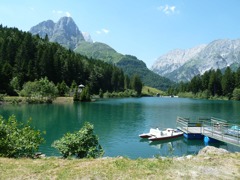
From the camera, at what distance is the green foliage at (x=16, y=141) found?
1656cm

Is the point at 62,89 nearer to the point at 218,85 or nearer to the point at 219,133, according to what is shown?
the point at 219,133

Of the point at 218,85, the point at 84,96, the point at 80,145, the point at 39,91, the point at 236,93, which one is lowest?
the point at 80,145

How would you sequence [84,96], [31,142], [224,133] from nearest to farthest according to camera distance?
1. [31,142]
2. [224,133]
3. [84,96]

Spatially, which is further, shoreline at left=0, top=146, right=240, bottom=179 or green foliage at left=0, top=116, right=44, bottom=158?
green foliage at left=0, top=116, right=44, bottom=158

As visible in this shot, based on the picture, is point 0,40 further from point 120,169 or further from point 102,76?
point 120,169

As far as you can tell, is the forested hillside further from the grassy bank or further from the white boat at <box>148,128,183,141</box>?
the grassy bank

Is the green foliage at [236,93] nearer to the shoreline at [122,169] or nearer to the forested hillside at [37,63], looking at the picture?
the forested hillside at [37,63]

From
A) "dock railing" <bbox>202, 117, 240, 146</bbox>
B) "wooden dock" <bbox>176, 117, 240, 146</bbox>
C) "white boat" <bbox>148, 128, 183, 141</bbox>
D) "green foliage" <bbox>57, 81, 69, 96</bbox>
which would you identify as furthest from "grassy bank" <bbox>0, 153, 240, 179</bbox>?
"green foliage" <bbox>57, 81, 69, 96</bbox>

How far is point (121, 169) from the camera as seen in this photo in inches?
510

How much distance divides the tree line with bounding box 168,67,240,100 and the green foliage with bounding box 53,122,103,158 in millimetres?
153499

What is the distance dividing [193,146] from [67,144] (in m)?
23.5

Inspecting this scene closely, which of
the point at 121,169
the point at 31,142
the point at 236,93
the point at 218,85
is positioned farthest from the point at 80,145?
the point at 218,85

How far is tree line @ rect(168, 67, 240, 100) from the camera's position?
545ft

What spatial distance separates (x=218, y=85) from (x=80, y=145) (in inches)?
6812
